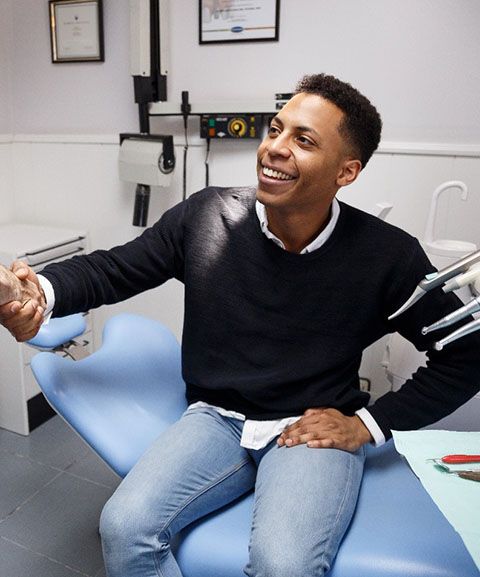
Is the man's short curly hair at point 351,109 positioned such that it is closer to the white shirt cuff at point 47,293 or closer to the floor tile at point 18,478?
the white shirt cuff at point 47,293

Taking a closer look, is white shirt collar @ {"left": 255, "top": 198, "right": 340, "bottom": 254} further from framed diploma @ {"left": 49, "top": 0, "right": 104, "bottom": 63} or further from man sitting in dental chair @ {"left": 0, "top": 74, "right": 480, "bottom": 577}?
framed diploma @ {"left": 49, "top": 0, "right": 104, "bottom": 63}

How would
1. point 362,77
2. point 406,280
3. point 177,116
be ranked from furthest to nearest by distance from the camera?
point 177,116
point 362,77
point 406,280

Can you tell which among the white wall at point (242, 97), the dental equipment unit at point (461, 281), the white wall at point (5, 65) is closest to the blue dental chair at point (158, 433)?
the dental equipment unit at point (461, 281)

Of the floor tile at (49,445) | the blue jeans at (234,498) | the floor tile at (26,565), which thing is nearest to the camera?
the blue jeans at (234,498)

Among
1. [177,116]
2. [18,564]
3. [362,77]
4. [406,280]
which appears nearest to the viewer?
[406,280]

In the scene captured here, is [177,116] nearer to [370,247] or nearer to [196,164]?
[196,164]

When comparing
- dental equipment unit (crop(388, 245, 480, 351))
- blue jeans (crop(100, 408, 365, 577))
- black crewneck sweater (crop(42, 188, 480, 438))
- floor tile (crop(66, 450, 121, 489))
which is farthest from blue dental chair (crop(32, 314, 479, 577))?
floor tile (crop(66, 450, 121, 489))

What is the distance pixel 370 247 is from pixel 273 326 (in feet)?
0.93

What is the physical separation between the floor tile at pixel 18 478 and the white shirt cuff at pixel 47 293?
91 centimetres

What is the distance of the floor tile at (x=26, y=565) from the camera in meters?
1.58

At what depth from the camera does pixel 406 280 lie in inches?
49.2

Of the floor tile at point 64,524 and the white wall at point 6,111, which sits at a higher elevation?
the white wall at point 6,111

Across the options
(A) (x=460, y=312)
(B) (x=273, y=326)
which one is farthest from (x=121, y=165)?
(A) (x=460, y=312)

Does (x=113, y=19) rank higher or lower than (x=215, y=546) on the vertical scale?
higher
